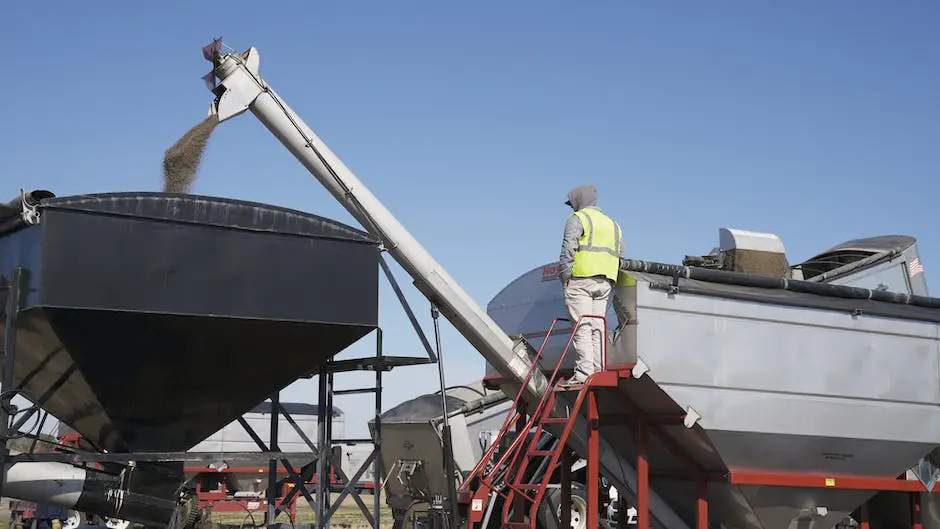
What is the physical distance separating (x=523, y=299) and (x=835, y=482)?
160 inches

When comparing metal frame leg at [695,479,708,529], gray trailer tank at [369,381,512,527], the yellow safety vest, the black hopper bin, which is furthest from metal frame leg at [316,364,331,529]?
gray trailer tank at [369,381,512,527]

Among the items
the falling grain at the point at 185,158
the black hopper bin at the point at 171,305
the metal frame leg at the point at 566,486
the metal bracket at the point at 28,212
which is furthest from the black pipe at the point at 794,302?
the metal bracket at the point at 28,212

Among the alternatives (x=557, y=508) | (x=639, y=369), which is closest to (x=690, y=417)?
(x=639, y=369)

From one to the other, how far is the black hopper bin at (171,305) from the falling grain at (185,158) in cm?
132

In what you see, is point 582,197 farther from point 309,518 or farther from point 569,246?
point 309,518

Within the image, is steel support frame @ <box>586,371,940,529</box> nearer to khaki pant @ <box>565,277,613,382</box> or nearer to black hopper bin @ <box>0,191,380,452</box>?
khaki pant @ <box>565,277,613,382</box>

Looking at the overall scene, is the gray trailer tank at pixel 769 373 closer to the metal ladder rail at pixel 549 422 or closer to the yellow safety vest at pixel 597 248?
the yellow safety vest at pixel 597 248

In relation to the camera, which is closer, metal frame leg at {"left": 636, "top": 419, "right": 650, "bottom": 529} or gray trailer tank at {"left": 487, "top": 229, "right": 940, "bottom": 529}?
gray trailer tank at {"left": 487, "top": 229, "right": 940, "bottom": 529}

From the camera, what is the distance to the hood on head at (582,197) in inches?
447

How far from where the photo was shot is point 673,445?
1146 cm

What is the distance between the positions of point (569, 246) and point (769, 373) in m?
2.52

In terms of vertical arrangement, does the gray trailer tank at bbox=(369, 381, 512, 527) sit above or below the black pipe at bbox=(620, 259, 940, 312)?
below

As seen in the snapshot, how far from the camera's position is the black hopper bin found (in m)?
9.00

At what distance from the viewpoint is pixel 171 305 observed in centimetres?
932
